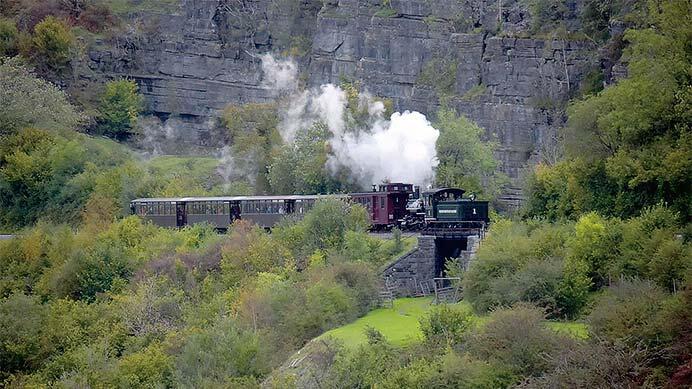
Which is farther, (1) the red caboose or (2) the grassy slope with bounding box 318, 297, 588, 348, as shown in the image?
(1) the red caboose

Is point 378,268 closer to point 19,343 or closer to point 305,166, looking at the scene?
point 19,343

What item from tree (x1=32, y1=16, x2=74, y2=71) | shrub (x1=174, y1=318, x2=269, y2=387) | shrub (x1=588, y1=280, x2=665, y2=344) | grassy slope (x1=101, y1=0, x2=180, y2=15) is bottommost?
shrub (x1=174, y1=318, x2=269, y2=387)

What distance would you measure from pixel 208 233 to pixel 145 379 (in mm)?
19407

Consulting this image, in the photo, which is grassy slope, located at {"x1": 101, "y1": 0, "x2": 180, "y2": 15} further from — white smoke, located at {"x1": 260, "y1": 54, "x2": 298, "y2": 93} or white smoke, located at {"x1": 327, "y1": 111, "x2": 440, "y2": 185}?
white smoke, located at {"x1": 327, "y1": 111, "x2": 440, "y2": 185}

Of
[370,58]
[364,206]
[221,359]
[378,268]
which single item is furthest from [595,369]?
[370,58]

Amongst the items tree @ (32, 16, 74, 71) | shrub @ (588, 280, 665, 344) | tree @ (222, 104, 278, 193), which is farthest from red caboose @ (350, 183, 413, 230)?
tree @ (32, 16, 74, 71)

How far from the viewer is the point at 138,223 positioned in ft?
230

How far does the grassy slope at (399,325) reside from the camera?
46.2 metres

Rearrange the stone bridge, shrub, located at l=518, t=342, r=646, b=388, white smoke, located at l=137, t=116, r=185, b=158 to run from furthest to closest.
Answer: white smoke, located at l=137, t=116, r=185, b=158 < the stone bridge < shrub, located at l=518, t=342, r=646, b=388

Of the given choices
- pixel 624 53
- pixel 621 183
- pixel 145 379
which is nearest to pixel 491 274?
pixel 621 183

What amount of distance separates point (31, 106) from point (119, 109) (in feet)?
22.5

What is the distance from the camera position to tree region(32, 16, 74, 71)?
91.4 m

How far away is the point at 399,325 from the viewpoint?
5053 cm

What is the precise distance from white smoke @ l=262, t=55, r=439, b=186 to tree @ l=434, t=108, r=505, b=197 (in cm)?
69
